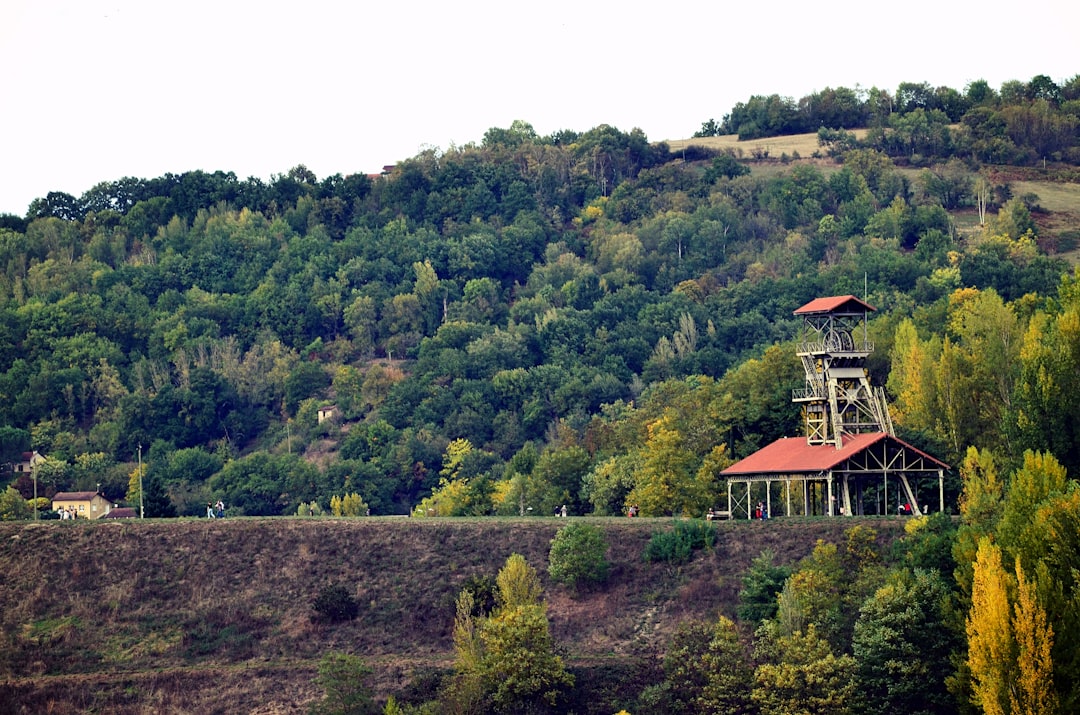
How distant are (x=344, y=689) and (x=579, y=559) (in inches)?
478

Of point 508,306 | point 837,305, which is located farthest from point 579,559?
point 508,306

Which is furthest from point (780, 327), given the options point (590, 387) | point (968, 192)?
point (968, 192)

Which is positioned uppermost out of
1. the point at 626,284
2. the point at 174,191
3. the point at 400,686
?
the point at 174,191

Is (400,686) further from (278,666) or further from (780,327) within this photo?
(780,327)

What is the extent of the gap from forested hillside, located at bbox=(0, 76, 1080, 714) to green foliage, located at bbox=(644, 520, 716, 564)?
6.19 meters

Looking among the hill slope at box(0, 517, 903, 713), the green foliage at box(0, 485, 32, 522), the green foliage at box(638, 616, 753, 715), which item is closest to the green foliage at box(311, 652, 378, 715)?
the hill slope at box(0, 517, 903, 713)

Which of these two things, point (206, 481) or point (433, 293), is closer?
point (206, 481)

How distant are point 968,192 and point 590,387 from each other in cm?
4623

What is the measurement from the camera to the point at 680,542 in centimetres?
7662

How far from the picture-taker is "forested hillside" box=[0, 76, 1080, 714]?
213 feet

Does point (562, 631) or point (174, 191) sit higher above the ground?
point (174, 191)

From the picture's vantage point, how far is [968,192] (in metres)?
162

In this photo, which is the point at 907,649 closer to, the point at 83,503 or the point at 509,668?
the point at 509,668

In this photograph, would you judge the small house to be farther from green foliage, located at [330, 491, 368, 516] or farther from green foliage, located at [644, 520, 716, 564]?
green foliage, located at [644, 520, 716, 564]
